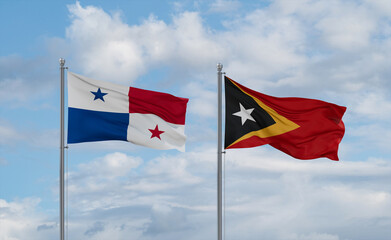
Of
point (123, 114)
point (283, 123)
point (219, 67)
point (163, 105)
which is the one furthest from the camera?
point (283, 123)

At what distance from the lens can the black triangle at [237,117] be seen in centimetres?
2442

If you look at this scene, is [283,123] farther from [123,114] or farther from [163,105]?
[123,114]

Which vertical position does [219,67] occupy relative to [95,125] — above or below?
above

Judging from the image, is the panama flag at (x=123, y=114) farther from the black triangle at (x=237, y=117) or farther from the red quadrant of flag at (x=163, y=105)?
the black triangle at (x=237, y=117)

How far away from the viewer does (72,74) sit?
24.1 m

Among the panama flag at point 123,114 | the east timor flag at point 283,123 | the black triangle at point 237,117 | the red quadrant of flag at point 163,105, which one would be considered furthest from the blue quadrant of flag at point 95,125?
the east timor flag at point 283,123

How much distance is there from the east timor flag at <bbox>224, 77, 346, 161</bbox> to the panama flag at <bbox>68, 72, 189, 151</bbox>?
2110 mm

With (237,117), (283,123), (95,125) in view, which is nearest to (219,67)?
(237,117)

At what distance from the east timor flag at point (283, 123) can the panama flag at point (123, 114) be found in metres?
2.11

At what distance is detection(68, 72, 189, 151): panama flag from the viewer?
947 inches

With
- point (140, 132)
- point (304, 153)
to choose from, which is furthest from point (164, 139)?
point (304, 153)

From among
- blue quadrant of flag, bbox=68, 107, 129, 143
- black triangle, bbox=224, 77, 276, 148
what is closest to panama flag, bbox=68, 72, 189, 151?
blue quadrant of flag, bbox=68, 107, 129, 143

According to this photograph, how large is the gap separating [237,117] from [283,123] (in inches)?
83.9

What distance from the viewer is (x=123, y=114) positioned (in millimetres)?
24641
